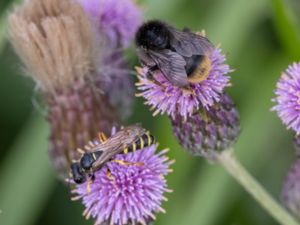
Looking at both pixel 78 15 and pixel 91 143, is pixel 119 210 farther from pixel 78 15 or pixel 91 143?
pixel 78 15

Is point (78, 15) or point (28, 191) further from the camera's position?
point (28, 191)

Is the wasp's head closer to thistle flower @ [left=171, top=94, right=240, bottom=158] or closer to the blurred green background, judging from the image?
thistle flower @ [left=171, top=94, right=240, bottom=158]

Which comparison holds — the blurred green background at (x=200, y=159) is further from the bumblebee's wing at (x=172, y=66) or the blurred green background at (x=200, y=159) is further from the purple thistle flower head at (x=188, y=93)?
the bumblebee's wing at (x=172, y=66)

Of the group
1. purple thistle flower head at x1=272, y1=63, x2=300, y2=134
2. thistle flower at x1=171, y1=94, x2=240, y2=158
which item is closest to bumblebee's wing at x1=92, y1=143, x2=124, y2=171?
thistle flower at x1=171, y1=94, x2=240, y2=158

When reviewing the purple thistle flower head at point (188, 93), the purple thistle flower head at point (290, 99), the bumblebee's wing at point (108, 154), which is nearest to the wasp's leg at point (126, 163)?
the bumblebee's wing at point (108, 154)

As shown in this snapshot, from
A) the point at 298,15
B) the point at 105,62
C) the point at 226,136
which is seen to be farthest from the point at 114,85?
the point at 298,15

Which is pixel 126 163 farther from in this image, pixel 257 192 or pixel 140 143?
pixel 257 192

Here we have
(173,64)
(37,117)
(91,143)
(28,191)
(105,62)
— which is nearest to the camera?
(173,64)
